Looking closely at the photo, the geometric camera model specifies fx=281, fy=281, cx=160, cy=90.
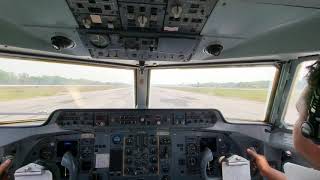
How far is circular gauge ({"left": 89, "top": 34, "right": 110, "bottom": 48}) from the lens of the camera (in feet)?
7.39

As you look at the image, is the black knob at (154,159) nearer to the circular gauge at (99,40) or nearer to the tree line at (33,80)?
the tree line at (33,80)

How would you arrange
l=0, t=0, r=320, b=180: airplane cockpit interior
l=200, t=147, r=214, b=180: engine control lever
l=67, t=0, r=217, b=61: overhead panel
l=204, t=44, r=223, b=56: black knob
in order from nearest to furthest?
l=67, t=0, r=217, b=61: overhead panel < l=0, t=0, r=320, b=180: airplane cockpit interior < l=204, t=44, r=223, b=56: black knob < l=200, t=147, r=214, b=180: engine control lever

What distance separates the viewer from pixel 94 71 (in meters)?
4.02

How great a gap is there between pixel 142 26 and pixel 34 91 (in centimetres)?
215

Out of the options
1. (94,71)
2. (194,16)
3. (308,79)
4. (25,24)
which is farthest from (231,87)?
(308,79)

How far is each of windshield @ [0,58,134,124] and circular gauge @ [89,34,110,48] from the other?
1414 millimetres

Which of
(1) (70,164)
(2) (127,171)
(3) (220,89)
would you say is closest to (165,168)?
(2) (127,171)

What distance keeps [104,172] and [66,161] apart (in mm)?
540

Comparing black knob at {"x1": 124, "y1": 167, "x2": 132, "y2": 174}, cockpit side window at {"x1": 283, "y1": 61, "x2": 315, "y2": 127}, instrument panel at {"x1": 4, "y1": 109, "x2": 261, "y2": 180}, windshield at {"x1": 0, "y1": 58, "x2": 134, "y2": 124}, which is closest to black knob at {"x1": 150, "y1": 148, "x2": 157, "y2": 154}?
instrument panel at {"x1": 4, "y1": 109, "x2": 261, "y2": 180}

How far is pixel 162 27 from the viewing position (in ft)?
6.99

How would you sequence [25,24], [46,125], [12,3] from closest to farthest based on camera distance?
[12,3] < [25,24] < [46,125]

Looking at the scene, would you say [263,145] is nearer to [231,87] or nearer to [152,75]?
[231,87]

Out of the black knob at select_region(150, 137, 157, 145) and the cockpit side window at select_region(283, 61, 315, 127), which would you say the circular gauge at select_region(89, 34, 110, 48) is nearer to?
the black knob at select_region(150, 137, 157, 145)

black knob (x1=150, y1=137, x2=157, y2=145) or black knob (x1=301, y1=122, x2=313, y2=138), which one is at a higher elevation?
black knob (x1=301, y1=122, x2=313, y2=138)
